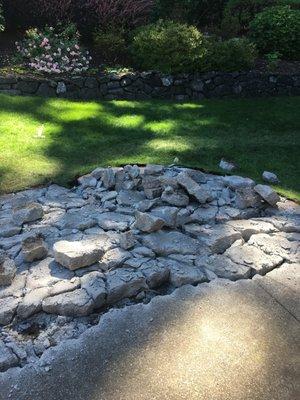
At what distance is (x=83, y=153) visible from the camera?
6.64 meters

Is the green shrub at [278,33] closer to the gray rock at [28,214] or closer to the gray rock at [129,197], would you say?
the gray rock at [129,197]

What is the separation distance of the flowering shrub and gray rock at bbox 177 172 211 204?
4.69 metres

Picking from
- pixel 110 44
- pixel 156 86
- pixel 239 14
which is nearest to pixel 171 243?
pixel 156 86

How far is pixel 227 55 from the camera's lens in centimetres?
957

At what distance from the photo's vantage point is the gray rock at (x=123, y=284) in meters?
3.63

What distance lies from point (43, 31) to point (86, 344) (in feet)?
26.3

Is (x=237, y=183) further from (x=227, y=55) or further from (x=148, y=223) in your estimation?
(x=227, y=55)

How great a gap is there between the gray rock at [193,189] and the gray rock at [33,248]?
168cm

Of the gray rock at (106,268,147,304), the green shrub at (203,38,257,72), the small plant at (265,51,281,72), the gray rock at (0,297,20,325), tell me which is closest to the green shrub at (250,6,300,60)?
the small plant at (265,51,281,72)

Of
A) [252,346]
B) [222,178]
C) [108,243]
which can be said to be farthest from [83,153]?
[252,346]

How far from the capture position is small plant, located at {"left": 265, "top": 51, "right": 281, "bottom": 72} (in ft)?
32.8

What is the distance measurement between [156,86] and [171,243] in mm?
5581

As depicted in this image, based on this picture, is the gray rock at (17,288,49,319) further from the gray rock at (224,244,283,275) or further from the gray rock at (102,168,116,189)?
the gray rock at (102,168,116,189)

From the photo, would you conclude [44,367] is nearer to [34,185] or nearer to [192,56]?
[34,185]
